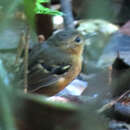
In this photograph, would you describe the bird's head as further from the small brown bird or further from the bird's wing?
the bird's wing

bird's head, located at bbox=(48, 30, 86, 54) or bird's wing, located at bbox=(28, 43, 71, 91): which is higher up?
bird's head, located at bbox=(48, 30, 86, 54)

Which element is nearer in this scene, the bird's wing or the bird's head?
the bird's wing

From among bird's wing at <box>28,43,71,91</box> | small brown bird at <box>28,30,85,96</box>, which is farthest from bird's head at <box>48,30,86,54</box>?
bird's wing at <box>28,43,71,91</box>

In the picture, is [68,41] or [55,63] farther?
[68,41]

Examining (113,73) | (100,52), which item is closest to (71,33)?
(113,73)

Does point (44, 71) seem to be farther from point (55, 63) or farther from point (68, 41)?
point (68, 41)

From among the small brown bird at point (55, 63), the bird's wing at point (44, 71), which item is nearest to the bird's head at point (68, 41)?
the small brown bird at point (55, 63)

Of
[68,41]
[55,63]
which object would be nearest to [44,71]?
[55,63]
